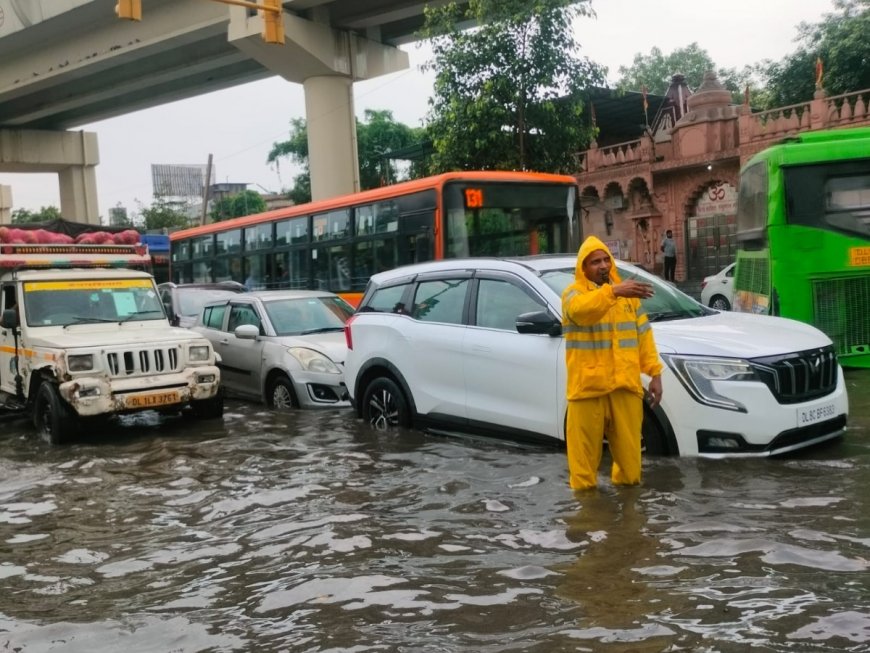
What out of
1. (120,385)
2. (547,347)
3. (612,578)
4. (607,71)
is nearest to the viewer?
(612,578)

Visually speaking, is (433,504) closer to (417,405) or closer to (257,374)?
(417,405)

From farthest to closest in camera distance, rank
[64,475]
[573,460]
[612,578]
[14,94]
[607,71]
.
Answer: [14,94], [607,71], [64,475], [573,460], [612,578]

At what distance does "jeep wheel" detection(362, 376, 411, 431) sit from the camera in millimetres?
7723

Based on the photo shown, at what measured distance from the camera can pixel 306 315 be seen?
1097 centimetres

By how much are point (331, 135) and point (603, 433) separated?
62.6 ft

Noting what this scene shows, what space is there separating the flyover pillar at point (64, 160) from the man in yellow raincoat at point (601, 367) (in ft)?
114

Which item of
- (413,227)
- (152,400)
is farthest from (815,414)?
(413,227)

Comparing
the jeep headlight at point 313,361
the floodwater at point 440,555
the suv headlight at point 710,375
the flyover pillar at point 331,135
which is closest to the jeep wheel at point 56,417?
the floodwater at point 440,555

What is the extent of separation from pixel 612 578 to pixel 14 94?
28.9m

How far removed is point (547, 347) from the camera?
6.36m

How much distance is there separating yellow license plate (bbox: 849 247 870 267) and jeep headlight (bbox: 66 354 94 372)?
821 cm

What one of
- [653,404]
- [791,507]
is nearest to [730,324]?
[653,404]

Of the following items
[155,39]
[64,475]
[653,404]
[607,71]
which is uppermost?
[155,39]

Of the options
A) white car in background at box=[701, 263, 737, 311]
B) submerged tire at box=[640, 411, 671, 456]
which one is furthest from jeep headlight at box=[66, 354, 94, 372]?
white car in background at box=[701, 263, 737, 311]
